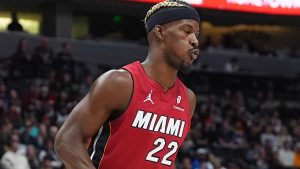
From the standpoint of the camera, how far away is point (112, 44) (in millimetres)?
22750

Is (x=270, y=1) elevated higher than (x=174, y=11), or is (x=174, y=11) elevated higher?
(x=174, y=11)

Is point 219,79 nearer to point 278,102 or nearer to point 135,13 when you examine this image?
point 278,102

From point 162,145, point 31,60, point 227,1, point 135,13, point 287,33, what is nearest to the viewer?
point 162,145

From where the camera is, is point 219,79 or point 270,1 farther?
point 219,79

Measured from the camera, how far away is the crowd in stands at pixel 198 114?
13.5 m

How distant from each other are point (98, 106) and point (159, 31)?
51cm

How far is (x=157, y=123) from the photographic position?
3.69m

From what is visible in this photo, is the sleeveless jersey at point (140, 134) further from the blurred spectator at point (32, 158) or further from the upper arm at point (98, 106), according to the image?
the blurred spectator at point (32, 158)

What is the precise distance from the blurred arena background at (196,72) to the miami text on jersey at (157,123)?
881 centimetres

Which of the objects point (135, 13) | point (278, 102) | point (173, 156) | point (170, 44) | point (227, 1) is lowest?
point (278, 102)

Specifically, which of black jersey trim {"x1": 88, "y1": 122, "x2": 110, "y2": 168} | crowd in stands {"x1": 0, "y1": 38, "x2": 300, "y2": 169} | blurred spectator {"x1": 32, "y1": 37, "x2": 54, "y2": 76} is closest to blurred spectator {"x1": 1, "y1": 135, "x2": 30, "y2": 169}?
crowd in stands {"x1": 0, "y1": 38, "x2": 300, "y2": 169}

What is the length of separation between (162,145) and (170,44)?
49 centimetres

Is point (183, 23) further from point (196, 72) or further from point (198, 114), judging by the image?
point (196, 72)

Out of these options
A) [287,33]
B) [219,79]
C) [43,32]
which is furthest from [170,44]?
[287,33]
